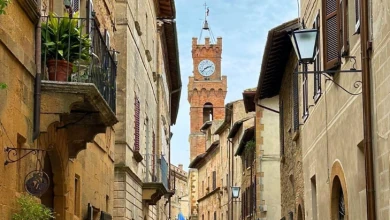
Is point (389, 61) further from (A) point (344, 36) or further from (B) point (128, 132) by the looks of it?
(B) point (128, 132)

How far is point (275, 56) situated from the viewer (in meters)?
22.2

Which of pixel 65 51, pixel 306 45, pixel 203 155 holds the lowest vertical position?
pixel 65 51

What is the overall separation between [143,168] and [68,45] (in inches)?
624

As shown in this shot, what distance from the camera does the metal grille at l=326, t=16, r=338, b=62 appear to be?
44.1 ft

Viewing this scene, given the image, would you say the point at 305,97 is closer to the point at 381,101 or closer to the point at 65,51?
the point at 381,101

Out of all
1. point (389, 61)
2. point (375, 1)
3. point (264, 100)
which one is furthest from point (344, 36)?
point (264, 100)

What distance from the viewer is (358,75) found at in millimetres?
11688

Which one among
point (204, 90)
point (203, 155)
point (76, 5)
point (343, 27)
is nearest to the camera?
point (343, 27)

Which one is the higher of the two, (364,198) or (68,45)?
(68,45)

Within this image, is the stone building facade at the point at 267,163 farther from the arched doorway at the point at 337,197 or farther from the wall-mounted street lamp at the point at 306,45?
the wall-mounted street lamp at the point at 306,45

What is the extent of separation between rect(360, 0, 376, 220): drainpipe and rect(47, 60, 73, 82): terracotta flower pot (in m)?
3.85

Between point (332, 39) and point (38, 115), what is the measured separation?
5.86 m

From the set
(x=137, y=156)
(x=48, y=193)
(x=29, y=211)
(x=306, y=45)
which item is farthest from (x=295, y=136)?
(x=29, y=211)

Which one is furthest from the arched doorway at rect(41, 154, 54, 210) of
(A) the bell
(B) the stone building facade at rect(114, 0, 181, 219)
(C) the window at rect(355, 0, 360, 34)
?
(A) the bell
